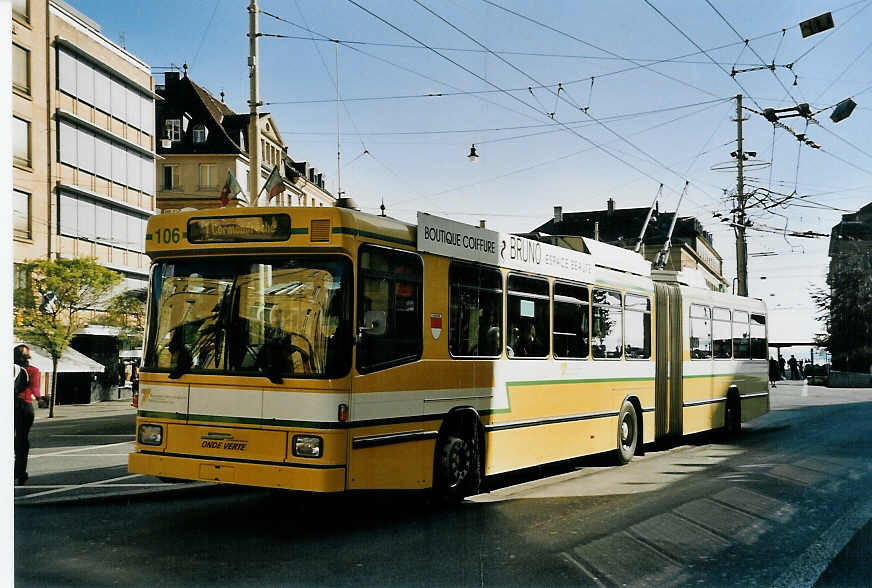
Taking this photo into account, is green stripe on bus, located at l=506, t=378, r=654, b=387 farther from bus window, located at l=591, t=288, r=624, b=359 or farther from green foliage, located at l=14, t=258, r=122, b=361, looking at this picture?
green foliage, located at l=14, t=258, r=122, b=361

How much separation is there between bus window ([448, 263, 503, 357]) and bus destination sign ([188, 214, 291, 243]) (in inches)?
82.4

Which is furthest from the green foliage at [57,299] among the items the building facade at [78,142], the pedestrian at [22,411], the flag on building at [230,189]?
the pedestrian at [22,411]

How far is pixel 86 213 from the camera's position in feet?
129

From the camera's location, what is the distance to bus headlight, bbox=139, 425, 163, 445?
8625mm

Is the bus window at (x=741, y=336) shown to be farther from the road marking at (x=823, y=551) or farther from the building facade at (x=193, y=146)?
the building facade at (x=193, y=146)

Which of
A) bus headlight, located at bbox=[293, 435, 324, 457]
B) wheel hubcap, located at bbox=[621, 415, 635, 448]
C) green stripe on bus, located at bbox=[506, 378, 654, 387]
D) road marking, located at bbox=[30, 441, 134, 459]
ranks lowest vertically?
road marking, located at bbox=[30, 441, 134, 459]

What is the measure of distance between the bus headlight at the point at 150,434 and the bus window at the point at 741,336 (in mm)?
13477

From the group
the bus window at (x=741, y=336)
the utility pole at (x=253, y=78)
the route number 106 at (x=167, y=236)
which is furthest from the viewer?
the bus window at (x=741, y=336)

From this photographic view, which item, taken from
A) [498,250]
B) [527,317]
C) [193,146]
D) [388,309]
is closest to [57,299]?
[527,317]

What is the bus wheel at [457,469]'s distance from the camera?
943 cm

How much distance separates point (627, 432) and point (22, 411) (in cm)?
841

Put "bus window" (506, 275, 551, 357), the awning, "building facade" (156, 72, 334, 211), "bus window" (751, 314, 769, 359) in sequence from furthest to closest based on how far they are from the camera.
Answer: "building facade" (156, 72, 334, 211)
the awning
"bus window" (751, 314, 769, 359)
"bus window" (506, 275, 551, 357)

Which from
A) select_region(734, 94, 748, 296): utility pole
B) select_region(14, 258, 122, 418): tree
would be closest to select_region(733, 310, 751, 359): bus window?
select_region(734, 94, 748, 296): utility pole

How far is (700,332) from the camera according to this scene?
17.5 meters
